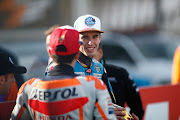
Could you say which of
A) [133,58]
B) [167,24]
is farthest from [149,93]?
[167,24]

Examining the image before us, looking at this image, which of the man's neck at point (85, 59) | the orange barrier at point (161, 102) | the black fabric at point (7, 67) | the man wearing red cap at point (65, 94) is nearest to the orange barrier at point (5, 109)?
the black fabric at point (7, 67)

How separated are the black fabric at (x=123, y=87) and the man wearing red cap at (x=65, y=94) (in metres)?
1.17

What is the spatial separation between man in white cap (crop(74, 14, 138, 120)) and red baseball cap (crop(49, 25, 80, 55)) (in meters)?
0.42

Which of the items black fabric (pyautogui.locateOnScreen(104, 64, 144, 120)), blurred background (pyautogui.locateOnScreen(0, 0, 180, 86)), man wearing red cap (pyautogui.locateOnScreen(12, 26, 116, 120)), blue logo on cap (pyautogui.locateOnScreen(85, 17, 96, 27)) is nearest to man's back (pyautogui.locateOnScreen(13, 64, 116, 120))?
man wearing red cap (pyautogui.locateOnScreen(12, 26, 116, 120))

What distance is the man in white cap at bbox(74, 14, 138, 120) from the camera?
8.93 ft

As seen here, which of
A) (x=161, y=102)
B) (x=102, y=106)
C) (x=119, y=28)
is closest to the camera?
(x=102, y=106)

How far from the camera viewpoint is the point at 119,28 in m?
14.8

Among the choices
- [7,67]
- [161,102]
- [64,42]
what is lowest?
[161,102]

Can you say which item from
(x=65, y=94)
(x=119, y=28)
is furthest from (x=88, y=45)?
(x=119, y=28)

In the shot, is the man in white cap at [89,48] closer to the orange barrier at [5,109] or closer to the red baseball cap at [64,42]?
the red baseball cap at [64,42]

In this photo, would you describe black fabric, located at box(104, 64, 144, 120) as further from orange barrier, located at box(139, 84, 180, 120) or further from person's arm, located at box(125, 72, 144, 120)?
orange barrier, located at box(139, 84, 180, 120)

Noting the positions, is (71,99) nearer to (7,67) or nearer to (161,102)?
(7,67)

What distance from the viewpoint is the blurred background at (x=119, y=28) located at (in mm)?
8211

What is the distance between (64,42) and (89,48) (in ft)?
2.12
